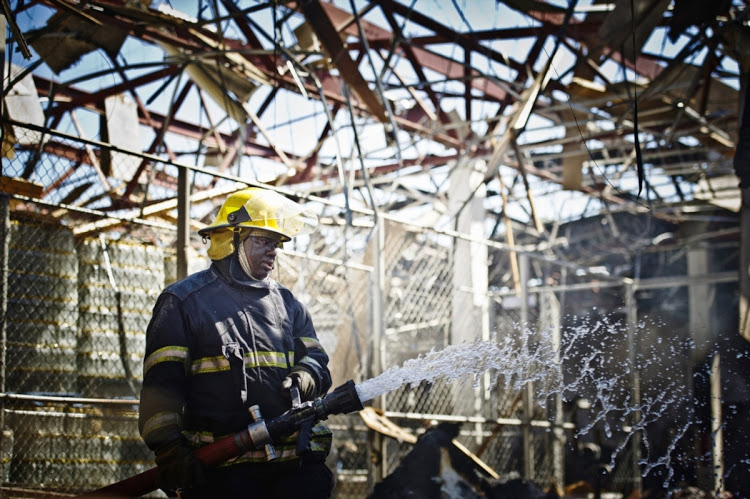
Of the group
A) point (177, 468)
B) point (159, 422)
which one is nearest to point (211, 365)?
point (159, 422)

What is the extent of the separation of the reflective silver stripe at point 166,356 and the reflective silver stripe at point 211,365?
0.39 ft

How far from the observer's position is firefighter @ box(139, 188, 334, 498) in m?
2.91

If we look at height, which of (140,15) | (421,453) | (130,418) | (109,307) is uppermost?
(140,15)

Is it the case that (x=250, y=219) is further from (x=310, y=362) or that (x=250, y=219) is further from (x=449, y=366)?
(x=449, y=366)

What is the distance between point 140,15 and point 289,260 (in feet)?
8.49

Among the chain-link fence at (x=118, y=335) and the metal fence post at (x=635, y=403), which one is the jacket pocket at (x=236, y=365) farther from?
the metal fence post at (x=635, y=403)

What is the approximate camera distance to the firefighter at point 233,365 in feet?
9.55

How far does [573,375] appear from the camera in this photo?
302 inches

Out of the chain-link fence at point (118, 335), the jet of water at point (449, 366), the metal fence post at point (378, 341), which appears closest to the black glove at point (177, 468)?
the jet of water at point (449, 366)

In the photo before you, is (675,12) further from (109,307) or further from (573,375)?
(109,307)

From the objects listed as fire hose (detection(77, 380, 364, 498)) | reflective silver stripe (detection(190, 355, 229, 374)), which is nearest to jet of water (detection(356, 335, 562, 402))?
fire hose (detection(77, 380, 364, 498))

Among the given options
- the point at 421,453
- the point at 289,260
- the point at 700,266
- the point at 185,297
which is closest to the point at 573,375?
the point at 421,453

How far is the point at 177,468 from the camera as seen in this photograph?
2.79m

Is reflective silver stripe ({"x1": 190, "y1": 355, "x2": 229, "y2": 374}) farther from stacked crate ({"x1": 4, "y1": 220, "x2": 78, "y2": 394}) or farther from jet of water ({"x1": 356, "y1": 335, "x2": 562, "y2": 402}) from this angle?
stacked crate ({"x1": 4, "y1": 220, "x2": 78, "y2": 394})
